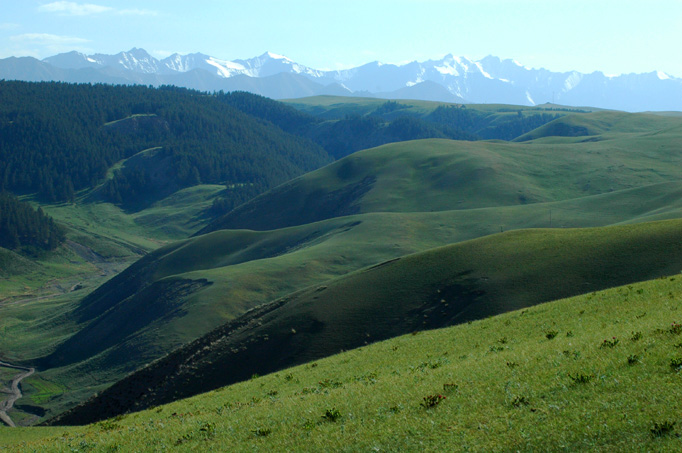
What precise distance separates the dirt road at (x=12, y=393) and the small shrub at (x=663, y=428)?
297 ft

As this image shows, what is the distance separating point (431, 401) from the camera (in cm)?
1992

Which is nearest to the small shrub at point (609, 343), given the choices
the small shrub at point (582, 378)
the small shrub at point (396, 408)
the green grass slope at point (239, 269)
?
the small shrub at point (582, 378)

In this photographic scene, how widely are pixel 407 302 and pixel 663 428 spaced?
5170 centimetres

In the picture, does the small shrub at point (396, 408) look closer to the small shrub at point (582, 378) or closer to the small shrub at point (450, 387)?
the small shrub at point (450, 387)

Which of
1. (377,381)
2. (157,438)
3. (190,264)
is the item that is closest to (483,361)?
(377,381)

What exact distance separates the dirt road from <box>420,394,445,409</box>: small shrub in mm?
83557

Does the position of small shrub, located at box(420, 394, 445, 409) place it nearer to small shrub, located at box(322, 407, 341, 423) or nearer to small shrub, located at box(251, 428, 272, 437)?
small shrub, located at box(322, 407, 341, 423)

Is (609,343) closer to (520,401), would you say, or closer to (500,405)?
(520,401)

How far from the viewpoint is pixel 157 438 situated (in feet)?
77.5

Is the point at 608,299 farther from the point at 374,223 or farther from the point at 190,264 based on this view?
the point at 190,264

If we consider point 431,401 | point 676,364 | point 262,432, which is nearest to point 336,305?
point 262,432

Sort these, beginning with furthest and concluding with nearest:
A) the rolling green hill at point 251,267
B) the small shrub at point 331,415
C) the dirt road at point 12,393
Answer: the rolling green hill at point 251,267
the dirt road at point 12,393
the small shrub at point 331,415

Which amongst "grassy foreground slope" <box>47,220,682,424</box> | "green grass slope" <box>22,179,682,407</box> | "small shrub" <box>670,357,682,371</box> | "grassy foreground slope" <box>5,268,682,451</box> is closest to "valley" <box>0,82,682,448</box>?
"grassy foreground slope" <box>47,220,682,424</box>

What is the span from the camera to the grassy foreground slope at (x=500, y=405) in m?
15.9
